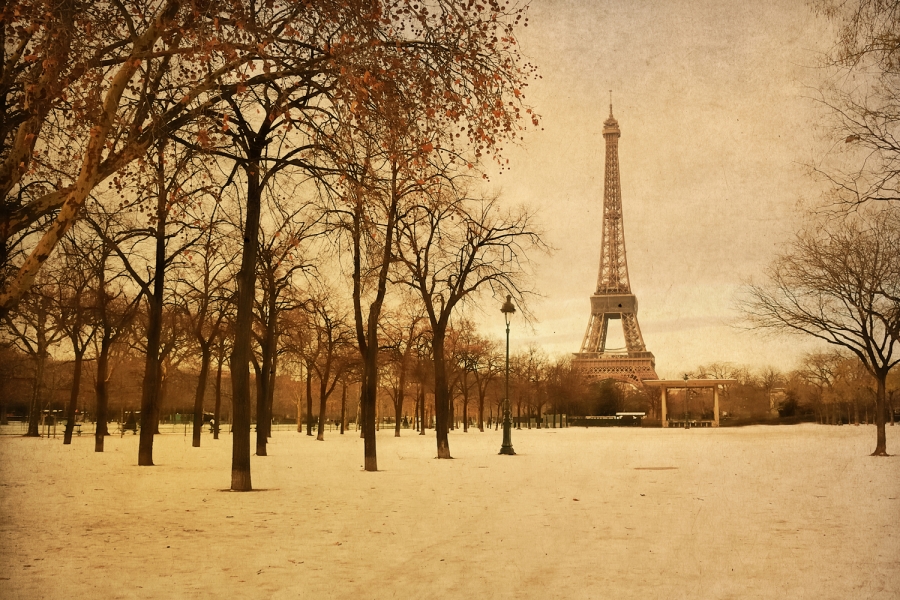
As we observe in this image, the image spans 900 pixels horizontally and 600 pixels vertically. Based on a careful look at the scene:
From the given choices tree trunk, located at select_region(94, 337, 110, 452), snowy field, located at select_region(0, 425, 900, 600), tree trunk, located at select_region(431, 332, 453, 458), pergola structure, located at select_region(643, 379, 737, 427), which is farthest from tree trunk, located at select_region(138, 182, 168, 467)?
pergola structure, located at select_region(643, 379, 737, 427)

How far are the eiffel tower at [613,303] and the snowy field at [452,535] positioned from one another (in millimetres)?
73260

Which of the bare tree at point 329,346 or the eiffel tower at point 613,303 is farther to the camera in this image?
the eiffel tower at point 613,303

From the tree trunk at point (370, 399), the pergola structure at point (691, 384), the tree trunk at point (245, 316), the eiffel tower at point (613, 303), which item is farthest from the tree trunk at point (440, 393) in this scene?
the eiffel tower at point (613, 303)

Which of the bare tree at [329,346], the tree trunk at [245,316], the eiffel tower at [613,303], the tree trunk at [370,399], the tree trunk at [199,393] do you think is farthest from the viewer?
the eiffel tower at [613,303]

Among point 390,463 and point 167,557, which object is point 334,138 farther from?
point 390,463

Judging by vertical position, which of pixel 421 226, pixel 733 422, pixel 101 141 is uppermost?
pixel 421 226

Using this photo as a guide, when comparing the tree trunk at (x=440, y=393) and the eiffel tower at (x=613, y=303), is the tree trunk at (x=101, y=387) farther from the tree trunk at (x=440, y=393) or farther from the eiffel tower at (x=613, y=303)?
the eiffel tower at (x=613, y=303)

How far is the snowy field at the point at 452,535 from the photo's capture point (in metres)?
7.22

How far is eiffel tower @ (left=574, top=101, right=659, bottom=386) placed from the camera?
92312 millimetres

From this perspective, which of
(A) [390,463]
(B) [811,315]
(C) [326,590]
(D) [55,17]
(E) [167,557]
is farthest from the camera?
(B) [811,315]

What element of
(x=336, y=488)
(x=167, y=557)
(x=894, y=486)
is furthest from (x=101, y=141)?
(x=894, y=486)

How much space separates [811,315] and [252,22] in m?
22.2

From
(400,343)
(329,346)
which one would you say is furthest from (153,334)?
(400,343)

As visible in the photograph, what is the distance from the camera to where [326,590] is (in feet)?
23.0
